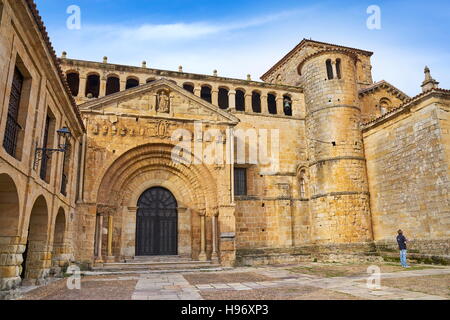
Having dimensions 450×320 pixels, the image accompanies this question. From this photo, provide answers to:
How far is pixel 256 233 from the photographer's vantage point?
17.5m

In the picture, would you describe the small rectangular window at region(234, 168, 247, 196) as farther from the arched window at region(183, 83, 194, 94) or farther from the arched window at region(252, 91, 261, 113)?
the arched window at region(183, 83, 194, 94)

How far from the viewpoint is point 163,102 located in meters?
15.1

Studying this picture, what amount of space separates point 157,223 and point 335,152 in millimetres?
9822

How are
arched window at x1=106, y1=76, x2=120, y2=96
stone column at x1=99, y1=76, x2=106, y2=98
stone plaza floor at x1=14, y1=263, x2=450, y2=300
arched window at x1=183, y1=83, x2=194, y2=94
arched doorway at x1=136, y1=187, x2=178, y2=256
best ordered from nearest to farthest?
stone plaza floor at x1=14, y1=263, x2=450, y2=300 → arched doorway at x1=136, y1=187, x2=178, y2=256 → stone column at x1=99, y1=76, x2=106, y2=98 → arched window at x1=106, y1=76, x2=120, y2=96 → arched window at x1=183, y1=83, x2=194, y2=94

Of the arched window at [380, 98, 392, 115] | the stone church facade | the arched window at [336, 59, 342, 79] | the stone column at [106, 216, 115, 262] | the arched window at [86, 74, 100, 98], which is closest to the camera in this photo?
the stone column at [106, 216, 115, 262]

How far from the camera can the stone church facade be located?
45.2 feet

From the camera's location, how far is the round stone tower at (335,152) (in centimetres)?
1683

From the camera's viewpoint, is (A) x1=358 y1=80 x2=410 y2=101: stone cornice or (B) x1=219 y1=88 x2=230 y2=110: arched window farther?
(A) x1=358 y1=80 x2=410 y2=101: stone cornice

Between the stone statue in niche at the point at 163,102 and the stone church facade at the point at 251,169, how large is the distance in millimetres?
50

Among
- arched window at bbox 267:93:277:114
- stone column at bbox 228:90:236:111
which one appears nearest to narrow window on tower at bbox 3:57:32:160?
stone column at bbox 228:90:236:111

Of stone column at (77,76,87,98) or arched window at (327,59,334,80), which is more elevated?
arched window at (327,59,334,80)

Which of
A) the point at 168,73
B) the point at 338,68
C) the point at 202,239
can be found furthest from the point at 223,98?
the point at 202,239

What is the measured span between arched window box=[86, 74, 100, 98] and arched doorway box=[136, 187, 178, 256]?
6808 millimetres
